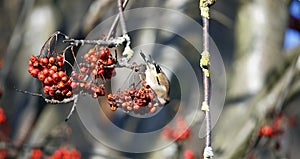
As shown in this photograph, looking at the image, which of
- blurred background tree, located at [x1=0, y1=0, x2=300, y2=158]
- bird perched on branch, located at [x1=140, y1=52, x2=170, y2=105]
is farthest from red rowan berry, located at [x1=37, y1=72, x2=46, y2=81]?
blurred background tree, located at [x1=0, y1=0, x2=300, y2=158]

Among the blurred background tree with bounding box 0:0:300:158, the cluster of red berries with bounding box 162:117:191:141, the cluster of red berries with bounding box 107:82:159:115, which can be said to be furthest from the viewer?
the cluster of red berries with bounding box 162:117:191:141

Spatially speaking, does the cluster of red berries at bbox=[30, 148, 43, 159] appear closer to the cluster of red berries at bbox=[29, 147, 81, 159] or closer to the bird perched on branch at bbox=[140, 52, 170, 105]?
the cluster of red berries at bbox=[29, 147, 81, 159]

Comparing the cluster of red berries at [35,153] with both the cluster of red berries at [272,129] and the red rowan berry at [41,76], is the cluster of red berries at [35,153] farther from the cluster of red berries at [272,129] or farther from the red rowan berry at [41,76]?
the red rowan berry at [41,76]

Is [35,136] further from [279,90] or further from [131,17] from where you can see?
[279,90]

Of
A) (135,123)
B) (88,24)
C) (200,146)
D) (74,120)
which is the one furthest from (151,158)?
(74,120)

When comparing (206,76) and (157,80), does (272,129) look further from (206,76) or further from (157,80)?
(206,76)

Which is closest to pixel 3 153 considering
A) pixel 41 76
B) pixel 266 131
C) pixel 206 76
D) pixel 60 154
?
pixel 60 154
